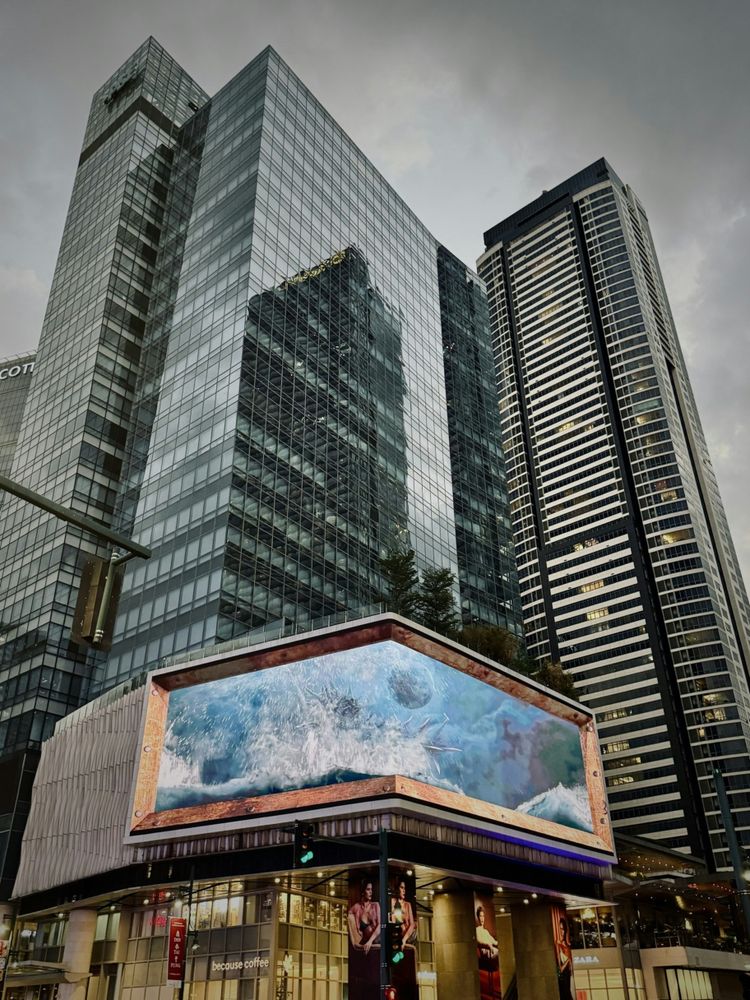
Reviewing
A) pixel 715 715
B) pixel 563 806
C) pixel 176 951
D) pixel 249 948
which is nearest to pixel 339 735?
pixel 249 948

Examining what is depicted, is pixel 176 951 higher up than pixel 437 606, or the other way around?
pixel 437 606

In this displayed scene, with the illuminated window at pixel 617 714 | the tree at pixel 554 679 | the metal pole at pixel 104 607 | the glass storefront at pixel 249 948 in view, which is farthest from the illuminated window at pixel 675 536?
the metal pole at pixel 104 607

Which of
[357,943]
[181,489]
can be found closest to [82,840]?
[357,943]

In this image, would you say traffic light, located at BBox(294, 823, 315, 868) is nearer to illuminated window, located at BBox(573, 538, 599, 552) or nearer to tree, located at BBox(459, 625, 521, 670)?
tree, located at BBox(459, 625, 521, 670)

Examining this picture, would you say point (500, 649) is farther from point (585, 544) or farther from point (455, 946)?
point (585, 544)

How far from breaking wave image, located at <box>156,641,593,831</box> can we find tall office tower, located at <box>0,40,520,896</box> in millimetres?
21724

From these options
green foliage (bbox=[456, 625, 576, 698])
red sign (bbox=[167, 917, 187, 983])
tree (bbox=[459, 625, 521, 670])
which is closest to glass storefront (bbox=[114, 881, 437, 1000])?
red sign (bbox=[167, 917, 187, 983])

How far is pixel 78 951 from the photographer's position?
4834 centimetres

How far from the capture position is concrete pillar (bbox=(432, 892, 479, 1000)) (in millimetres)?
45906

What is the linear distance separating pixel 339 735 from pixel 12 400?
12068 cm

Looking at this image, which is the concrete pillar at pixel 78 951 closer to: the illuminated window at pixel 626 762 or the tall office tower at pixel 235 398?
the tall office tower at pixel 235 398

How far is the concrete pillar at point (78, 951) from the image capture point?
47.3 meters

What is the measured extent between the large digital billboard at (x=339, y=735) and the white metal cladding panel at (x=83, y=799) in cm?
220

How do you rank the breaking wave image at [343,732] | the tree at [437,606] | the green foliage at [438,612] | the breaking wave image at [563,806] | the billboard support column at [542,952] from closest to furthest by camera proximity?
the breaking wave image at [343,732] < the breaking wave image at [563,806] < the billboard support column at [542,952] < the green foliage at [438,612] < the tree at [437,606]
